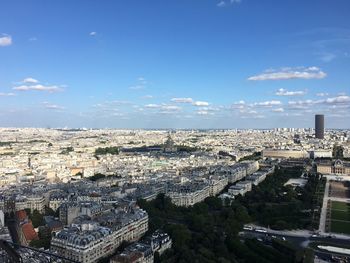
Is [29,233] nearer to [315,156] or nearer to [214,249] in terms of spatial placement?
[214,249]

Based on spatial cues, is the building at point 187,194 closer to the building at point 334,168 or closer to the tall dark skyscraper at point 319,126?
the building at point 334,168

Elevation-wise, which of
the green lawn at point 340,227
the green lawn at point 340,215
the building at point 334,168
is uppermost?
the building at point 334,168

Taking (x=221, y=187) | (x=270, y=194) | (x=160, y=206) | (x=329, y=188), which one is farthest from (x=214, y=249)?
(x=329, y=188)

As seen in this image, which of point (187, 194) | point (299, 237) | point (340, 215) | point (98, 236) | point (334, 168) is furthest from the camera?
point (334, 168)

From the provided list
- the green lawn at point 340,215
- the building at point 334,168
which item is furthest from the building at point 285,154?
the green lawn at point 340,215

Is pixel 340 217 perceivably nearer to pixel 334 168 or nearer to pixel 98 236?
pixel 98 236

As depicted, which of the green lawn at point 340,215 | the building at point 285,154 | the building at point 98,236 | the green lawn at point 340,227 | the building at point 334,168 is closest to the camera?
the building at point 98,236

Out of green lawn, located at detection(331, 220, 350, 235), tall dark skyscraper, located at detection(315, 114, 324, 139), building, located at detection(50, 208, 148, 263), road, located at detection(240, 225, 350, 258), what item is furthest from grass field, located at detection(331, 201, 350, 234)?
tall dark skyscraper, located at detection(315, 114, 324, 139)

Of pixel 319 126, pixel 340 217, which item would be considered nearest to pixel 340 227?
pixel 340 217
